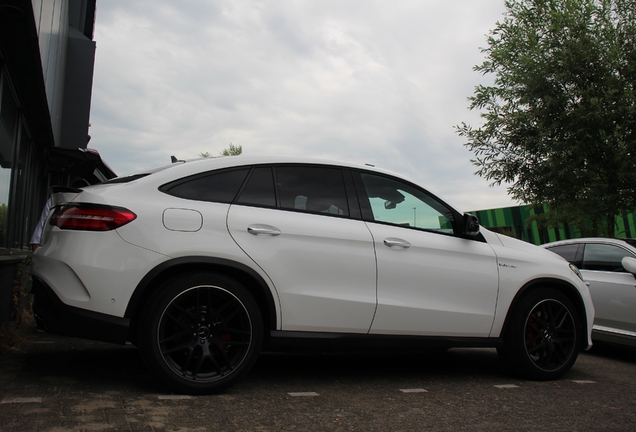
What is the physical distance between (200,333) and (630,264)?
5.38 m

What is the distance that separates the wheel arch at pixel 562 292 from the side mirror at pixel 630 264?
6.24 ft

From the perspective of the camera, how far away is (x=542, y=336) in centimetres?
539

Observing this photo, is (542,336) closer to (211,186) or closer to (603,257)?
(603,257)

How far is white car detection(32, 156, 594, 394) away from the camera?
3953 mm

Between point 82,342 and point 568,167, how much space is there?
1126cm

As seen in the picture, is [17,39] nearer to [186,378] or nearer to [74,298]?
→ [74,298]

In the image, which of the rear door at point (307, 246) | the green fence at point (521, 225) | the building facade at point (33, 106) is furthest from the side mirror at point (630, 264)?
the green fence at point (521, 225)

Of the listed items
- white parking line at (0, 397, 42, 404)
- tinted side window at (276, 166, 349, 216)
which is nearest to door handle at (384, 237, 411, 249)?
tinted side window at (276, 166, 349, 216)

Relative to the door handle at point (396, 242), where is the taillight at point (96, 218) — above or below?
above

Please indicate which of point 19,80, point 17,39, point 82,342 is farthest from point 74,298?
point 19,80

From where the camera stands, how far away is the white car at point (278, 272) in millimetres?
3953

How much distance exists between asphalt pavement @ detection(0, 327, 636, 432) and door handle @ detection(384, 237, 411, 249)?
3.66 ft

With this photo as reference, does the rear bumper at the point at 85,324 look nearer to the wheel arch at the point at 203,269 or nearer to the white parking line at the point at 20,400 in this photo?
the wheel arch at the point at 203,269

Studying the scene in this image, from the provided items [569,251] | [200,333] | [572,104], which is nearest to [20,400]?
[200,333]
